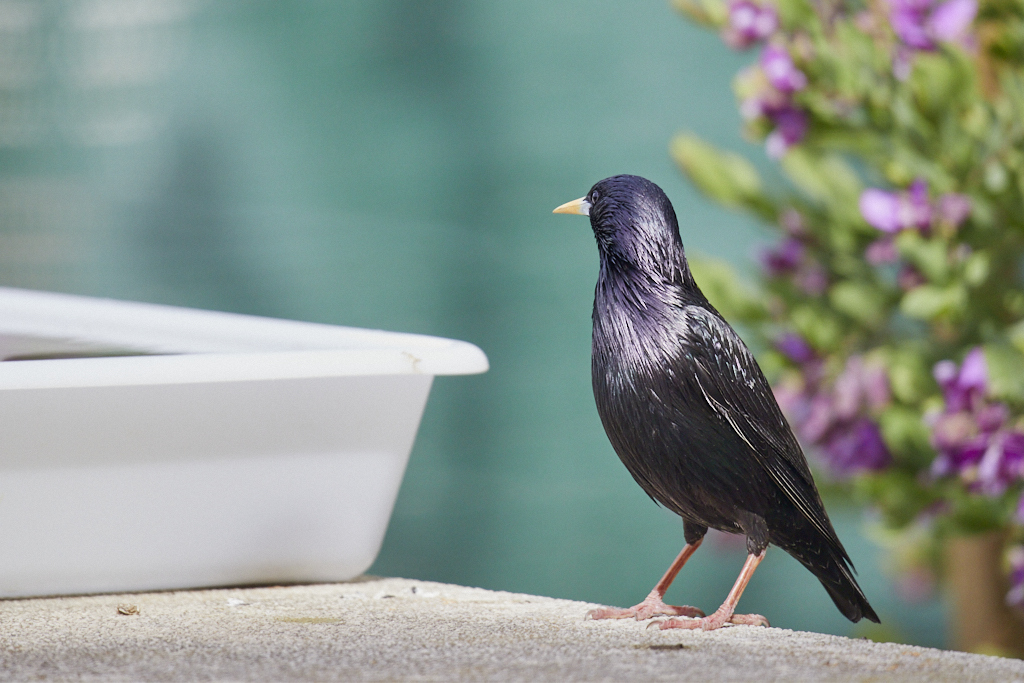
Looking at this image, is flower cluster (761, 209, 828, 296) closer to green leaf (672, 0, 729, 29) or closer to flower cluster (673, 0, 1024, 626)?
flower cluster (673, 0, 1024, 626)

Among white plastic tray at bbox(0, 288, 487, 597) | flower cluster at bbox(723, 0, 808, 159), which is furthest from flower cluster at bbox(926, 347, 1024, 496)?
white plastic tray at bbox(0, 288, 487, 597)

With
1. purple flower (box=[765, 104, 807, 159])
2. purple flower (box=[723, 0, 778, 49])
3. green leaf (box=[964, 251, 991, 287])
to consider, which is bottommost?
green leaf (box=[964, 251, 991, 287])

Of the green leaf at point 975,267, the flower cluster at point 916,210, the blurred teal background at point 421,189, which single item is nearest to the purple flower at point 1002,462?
the green leaf at point 975,267

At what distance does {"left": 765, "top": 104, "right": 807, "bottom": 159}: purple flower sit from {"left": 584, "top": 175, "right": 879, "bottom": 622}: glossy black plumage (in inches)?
37.2

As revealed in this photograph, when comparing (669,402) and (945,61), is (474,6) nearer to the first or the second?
(945,61)

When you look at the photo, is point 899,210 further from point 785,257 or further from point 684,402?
point 684,402

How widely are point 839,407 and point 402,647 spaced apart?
1278mm

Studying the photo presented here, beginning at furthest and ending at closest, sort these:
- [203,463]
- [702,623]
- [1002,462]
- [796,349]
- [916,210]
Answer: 1. [796,349]
2. [916,210]
3. [1002,462]
4. [203,463]
5. [702,623]

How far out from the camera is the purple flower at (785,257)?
7.63 feet

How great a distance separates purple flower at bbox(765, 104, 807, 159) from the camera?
2.14 meters

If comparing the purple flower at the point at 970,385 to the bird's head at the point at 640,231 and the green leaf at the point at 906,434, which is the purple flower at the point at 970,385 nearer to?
the green leaf at the point at 906,434

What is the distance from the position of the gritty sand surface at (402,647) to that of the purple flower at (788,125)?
1.13 m

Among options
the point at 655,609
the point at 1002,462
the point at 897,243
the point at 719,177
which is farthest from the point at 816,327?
the point at 655,609

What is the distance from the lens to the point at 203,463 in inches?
58.9
